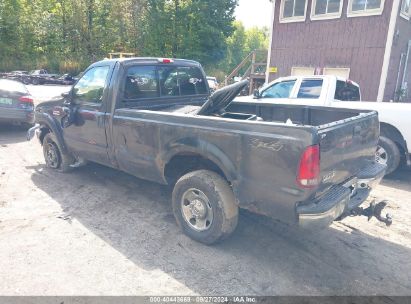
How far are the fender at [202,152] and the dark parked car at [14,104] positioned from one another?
622 centimetres

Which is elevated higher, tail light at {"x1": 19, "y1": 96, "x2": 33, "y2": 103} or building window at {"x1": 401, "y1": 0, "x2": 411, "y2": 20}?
building window at {"x1": 401, "y1": 0, "x2": 411, "y2": 20}

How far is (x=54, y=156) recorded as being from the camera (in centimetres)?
568

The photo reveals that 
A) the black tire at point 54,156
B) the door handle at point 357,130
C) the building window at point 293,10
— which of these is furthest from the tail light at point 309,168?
the building window at point 293,10

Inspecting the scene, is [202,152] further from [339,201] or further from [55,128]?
[55,128]

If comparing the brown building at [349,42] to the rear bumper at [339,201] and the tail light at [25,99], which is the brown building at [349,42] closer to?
the rear bumper at [339,201]

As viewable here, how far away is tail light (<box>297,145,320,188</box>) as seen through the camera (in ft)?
8.55

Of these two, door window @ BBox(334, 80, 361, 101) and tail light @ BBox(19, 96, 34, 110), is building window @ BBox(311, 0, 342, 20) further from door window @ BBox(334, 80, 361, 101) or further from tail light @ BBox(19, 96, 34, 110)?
tail light @ BBox(19, 96, 34, 110)

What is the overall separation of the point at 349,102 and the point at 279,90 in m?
1.63

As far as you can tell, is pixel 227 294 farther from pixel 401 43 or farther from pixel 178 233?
pixel 401 43

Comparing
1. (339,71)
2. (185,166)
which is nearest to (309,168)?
(185,166)

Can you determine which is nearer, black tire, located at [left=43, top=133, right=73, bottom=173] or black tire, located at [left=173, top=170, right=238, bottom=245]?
black tire, located at [left=173, top=170, right=238, bottom=245]

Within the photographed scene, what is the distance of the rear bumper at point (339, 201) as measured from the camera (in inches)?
108

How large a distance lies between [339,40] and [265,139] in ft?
38.5

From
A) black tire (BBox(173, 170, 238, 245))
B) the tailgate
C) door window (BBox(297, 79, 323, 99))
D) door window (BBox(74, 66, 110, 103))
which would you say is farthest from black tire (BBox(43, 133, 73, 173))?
door window (BBox(297, 79, 323, 99))
